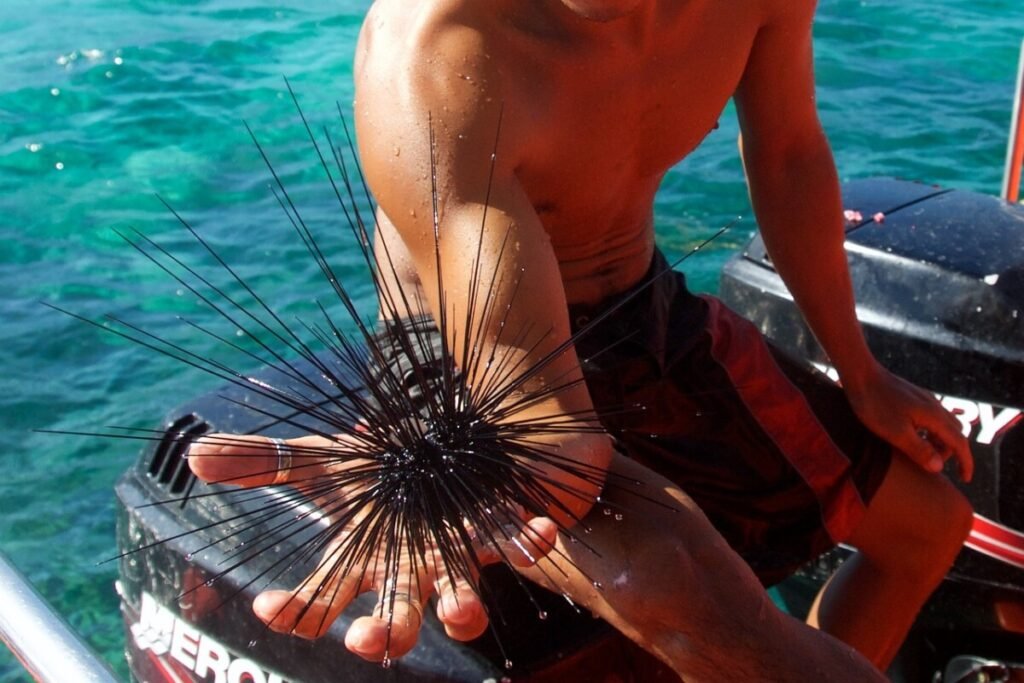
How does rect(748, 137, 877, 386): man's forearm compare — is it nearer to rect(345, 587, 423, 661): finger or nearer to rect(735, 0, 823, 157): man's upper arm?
rect(735, 0, 823, 157): man's upper arm

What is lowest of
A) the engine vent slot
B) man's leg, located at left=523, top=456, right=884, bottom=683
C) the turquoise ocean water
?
the turquoise ocean water

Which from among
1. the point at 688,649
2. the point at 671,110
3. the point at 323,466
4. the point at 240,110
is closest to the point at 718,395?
the point at 671,110

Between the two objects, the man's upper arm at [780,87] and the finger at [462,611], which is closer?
the finger at [462,611]

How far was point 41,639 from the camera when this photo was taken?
1113 millimetres

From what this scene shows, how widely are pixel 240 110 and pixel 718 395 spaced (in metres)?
5.31

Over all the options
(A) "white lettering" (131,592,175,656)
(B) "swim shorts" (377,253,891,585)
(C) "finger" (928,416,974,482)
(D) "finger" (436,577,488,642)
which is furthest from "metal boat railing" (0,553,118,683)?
(C) "finger" (928,416,974,482)

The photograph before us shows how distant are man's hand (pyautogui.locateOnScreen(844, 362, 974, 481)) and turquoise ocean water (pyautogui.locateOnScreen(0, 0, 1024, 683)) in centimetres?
207

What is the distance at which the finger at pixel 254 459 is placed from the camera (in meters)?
1.30

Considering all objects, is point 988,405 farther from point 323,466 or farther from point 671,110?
point 323,466

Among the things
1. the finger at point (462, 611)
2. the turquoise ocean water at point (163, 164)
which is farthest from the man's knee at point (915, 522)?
the turquoise ocean water at point (163, 164)

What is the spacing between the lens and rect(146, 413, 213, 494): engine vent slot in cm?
201

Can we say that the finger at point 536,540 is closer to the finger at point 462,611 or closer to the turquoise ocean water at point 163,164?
the finger at point 462,611

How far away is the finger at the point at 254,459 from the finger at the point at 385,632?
190 mm

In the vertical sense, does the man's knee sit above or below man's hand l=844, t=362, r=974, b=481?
below
